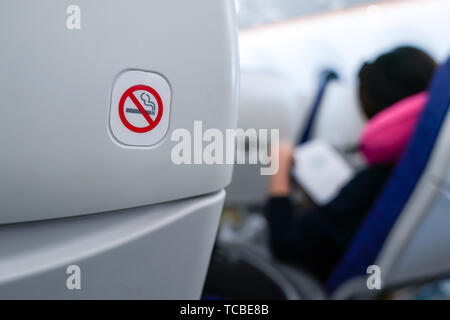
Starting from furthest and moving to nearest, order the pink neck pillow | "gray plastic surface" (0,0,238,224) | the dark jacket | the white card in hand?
the white card in hand, the dark jacket, the pink neck pillow, "gray plastic surface" (0,0,238,224)

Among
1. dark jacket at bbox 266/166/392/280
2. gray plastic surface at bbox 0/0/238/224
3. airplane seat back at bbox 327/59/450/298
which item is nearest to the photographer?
gray plastic surface at bbox 0/0/238/224

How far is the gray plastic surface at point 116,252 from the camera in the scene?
305 mm

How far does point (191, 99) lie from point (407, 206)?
0.57m

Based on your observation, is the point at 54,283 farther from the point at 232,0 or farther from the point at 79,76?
the point at 232,0

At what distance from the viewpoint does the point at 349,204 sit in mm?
1003

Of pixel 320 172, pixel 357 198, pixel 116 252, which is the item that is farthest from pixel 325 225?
pixel 116 252

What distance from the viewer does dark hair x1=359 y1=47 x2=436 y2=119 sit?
1.02m

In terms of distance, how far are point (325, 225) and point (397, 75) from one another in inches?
19.0

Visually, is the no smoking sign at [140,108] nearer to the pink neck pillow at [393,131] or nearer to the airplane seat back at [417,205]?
the airplane seat back at [417,205]

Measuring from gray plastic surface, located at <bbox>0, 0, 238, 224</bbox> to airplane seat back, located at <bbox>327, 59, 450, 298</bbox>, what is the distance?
497 millimetres

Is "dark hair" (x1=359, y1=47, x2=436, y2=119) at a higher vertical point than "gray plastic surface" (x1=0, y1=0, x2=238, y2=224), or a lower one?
higher

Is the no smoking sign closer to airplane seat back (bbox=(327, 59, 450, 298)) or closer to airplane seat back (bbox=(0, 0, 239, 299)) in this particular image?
airplane seat back (bbox=(0, 0, 239, 299))

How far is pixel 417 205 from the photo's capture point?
0.67 meters

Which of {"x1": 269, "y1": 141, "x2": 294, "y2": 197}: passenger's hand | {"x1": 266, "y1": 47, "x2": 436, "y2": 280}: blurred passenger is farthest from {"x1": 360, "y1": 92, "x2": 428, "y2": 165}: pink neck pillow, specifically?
{"x1": 269, "y1": 141, "x2": 294, "y2": 197}: passenger's hand
